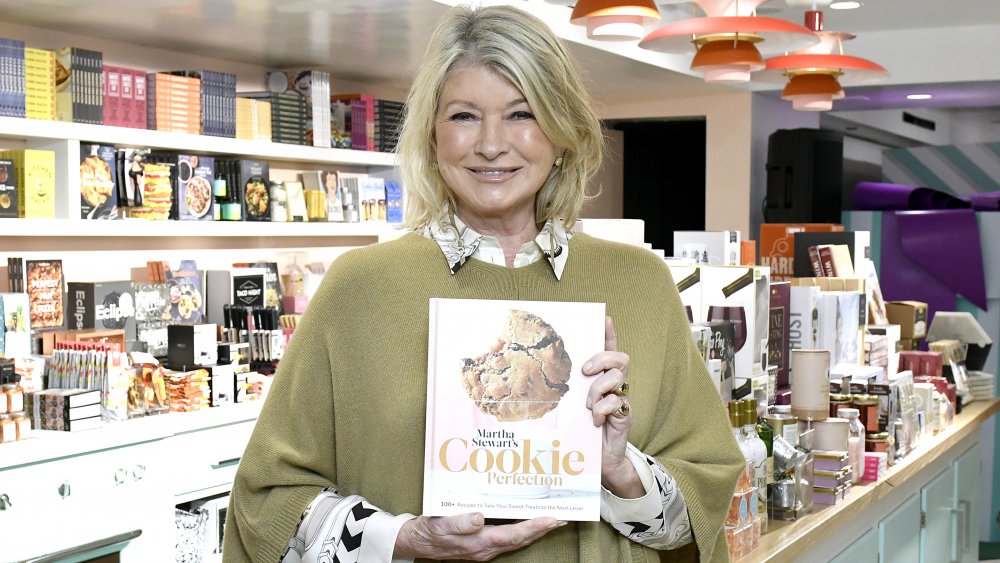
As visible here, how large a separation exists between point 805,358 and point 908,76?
15.1ft

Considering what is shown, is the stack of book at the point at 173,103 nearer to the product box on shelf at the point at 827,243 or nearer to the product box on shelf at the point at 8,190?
the product box on shelf at the point at 8,190

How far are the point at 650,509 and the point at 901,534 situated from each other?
7.67 ft

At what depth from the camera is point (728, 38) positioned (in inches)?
142

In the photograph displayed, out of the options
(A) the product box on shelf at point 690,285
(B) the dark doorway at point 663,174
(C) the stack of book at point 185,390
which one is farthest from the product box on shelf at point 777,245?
(B) the dark doorway at point 663,174

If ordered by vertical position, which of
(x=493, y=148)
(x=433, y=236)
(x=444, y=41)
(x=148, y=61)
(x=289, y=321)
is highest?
→ (x=148, y=61)

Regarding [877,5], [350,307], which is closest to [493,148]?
[350,307]

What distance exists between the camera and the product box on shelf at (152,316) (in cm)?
426

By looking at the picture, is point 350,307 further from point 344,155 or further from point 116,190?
point 344,155

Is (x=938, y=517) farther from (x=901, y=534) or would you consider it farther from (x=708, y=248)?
(x=708, y=248)

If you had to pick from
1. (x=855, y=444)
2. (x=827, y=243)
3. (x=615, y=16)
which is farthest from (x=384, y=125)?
(x=855, y=444)

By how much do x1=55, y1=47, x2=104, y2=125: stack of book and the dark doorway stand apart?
25.2 feet

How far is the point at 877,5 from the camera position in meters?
6.13

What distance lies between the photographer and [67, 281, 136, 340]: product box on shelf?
4.07 meters

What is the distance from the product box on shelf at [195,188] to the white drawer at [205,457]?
0.92 m
